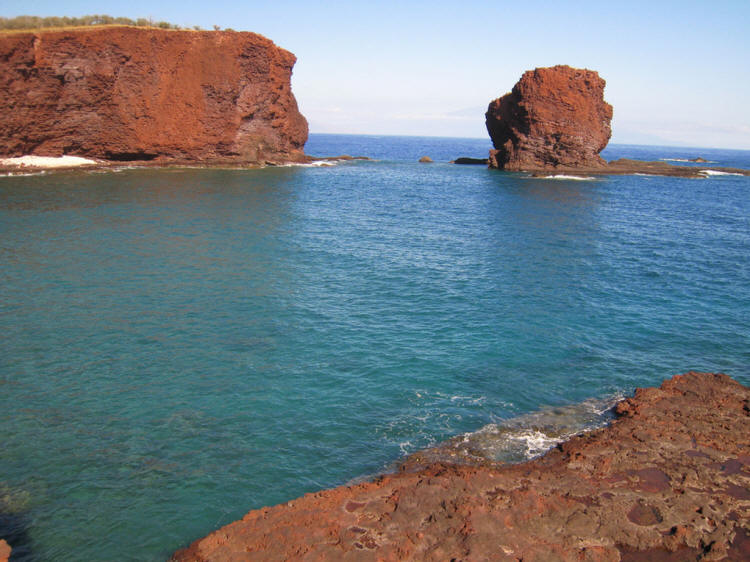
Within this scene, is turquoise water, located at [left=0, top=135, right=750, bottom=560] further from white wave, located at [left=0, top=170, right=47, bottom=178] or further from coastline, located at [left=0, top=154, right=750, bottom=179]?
coastline, located at [left=0, top=154, right=750, bottom=179]

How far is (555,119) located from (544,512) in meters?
76.3

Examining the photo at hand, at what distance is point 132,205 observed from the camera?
42531mm

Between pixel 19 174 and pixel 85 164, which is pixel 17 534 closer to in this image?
pixel 19 174

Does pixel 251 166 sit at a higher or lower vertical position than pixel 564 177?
higher

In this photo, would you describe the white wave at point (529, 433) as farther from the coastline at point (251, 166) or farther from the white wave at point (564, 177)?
the white wave at point (564, 177)

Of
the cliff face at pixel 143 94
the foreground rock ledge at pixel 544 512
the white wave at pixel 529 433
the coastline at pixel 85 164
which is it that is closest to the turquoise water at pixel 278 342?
the white wave at pixel 529 433

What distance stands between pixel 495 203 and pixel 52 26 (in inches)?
2303

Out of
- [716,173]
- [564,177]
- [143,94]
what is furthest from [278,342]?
[716,173]

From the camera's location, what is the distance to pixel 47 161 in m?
58.6

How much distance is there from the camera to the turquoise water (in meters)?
12.4

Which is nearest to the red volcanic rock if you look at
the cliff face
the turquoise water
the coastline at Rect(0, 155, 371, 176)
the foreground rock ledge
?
the cliff face

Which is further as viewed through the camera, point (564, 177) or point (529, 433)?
point (564, 177)

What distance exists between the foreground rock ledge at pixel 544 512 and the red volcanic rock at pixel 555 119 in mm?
71553

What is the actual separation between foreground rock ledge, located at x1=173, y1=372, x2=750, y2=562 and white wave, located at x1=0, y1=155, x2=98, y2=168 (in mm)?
61813
